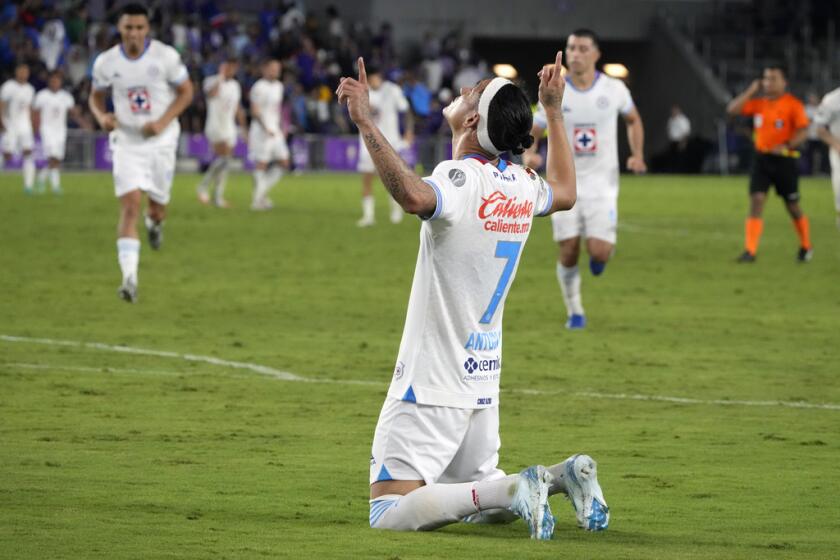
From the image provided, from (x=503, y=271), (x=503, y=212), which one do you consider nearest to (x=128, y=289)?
(x=503, y=271)

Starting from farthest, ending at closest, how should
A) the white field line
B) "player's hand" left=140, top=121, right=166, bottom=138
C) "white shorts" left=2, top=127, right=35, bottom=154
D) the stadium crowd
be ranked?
the stadium crowd, "white shorts" left=2, top=127, right=35, bottom=154, "player's hand" left=140, top=121, right=166, bottom=138, the white field line

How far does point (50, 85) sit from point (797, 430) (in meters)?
29.6

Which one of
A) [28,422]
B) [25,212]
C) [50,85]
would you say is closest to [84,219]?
[25,212]

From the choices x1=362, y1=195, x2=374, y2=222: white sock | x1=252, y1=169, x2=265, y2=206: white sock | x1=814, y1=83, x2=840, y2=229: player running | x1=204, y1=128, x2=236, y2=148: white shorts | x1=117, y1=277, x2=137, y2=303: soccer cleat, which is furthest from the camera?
x1=204, y1=128, x2=236, y2=148: white shorts

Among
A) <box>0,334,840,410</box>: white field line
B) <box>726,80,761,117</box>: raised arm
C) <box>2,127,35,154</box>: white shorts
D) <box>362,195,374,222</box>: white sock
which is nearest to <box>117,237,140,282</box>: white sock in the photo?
<box>0,334,840,410</box>: white field line

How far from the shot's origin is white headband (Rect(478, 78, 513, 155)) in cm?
670

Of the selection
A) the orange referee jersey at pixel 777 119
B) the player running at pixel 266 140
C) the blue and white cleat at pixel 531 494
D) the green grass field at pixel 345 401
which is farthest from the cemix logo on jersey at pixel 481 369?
the player running at pixel 266 140

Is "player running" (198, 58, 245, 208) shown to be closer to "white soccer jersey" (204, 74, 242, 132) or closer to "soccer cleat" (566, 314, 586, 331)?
"white soccer jersey" (204, 74, 242, 132)

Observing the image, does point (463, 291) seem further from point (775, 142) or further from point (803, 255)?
point (803, 255)

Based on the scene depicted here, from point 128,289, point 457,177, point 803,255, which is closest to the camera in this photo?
point 457,177

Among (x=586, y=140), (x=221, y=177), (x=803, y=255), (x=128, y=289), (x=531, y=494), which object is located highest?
(x=221, y=177)

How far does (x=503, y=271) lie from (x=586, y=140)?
8.50 meters

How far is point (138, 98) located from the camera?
16281 millimetres

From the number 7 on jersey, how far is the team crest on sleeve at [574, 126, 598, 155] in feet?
27.5
